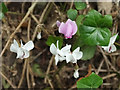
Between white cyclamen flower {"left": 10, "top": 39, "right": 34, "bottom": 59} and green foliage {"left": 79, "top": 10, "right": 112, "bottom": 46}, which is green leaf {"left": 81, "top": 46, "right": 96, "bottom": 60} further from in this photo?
white cyclamen flower {"left": 10, "top": 39, "right": 34, "bottom": 59}

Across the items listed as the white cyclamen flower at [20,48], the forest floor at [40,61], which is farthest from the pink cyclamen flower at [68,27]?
the forest floor at [40,61]

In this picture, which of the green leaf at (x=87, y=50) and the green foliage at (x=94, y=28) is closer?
the green foliage at (x=94, y=28)

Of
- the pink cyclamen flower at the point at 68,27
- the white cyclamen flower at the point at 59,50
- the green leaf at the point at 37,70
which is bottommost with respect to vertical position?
the green leaf at the point at 37,70

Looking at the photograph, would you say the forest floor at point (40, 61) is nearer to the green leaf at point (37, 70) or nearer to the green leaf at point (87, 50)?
the green leaf at point (37, 70)

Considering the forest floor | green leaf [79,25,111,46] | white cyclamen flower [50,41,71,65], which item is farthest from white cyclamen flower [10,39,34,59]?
the forest floor

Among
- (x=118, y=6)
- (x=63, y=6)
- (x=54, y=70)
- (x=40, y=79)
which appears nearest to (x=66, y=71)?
(x=54, y=70)

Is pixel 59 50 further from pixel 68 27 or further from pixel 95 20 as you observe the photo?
pixel 95 20
